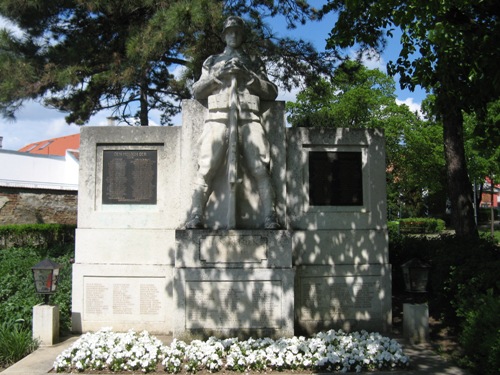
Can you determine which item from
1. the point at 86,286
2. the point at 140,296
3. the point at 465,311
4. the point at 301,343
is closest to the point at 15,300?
the point at 86,286

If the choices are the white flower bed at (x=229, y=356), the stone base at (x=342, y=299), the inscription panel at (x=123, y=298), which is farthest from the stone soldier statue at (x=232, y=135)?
the white flower bed at (x=229, y=356)

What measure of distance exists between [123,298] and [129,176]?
1864 mm

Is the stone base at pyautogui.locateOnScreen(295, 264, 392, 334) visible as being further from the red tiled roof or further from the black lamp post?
the red tiled roof

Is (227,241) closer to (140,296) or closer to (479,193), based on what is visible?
(140,296)

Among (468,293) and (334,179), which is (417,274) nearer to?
(468,293)

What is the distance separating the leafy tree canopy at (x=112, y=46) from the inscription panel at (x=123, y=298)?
18.9ft

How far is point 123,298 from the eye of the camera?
7680mm

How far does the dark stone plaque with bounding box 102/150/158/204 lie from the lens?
7.84 meters

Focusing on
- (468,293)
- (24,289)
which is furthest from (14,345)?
(468,293)

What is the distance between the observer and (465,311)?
6422 mm

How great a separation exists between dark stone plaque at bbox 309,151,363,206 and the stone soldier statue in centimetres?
89

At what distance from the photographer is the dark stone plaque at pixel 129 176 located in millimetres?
7836

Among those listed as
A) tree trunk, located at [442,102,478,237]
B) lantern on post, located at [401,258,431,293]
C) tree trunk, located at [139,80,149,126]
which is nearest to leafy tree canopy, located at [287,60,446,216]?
tree trunk, located at [139,80,149,126]

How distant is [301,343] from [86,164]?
423 cm
